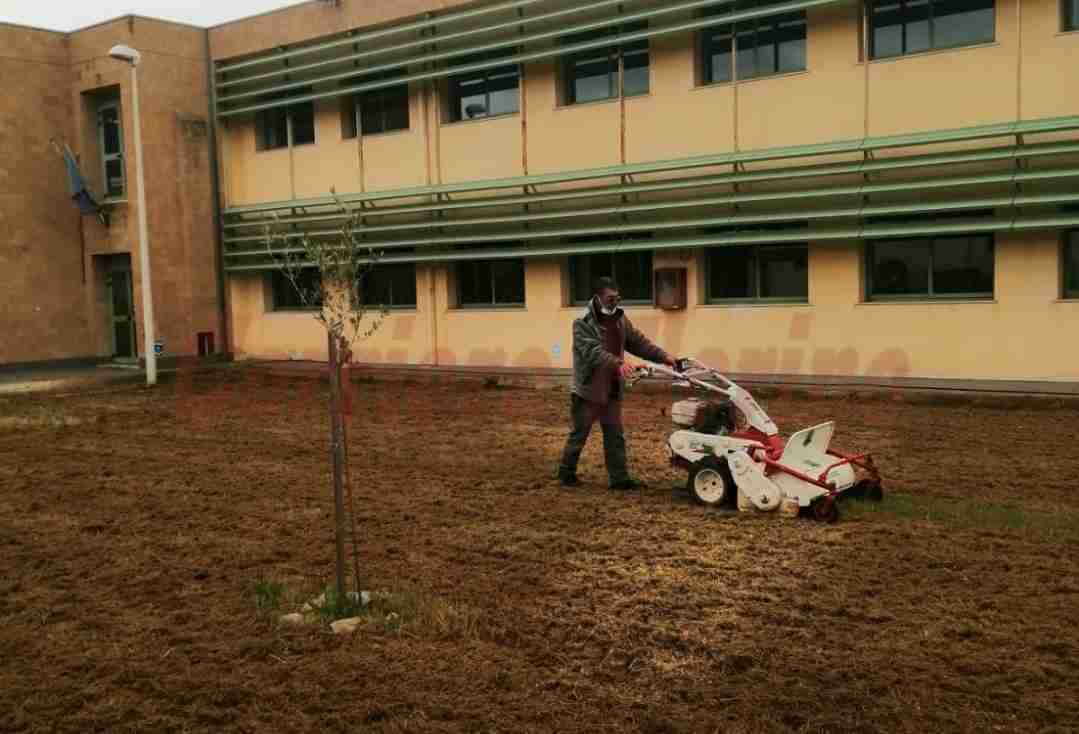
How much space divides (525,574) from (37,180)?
20.9 meters

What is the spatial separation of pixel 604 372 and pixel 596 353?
27cm

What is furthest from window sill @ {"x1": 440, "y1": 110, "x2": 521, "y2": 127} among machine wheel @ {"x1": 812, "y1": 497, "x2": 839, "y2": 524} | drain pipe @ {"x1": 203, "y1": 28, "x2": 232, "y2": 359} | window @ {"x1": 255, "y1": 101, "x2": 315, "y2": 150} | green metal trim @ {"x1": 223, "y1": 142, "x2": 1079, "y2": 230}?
machine wheel @ {"x1": 812, "y1": 497, "x2": 839, "y2": 524}

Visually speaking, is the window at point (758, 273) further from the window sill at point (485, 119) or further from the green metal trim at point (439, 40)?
the window sill at point (485, 119)

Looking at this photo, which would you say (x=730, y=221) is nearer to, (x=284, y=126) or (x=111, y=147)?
(x=284, y=126)

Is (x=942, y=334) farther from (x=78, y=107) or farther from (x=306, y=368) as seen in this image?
(x=78, y=107)

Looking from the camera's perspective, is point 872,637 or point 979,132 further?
point 979,132

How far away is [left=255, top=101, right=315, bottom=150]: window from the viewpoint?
22422 mm

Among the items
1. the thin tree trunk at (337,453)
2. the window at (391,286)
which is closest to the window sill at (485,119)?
the window at (391,286)

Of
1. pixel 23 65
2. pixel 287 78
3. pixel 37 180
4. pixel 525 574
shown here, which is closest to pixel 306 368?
pixel 287 78

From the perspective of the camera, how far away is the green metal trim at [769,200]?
521 inches

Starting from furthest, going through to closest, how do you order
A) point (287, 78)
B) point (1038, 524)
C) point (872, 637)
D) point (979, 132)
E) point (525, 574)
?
point (287, 78)
point (979, 132)
point (1038, 524)
point (525, 574)
point (872, 637)

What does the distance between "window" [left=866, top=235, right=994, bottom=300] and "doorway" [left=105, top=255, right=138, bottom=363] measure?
16.6 meters

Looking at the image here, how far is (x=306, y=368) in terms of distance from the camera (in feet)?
69.5

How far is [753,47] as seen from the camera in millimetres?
15945
